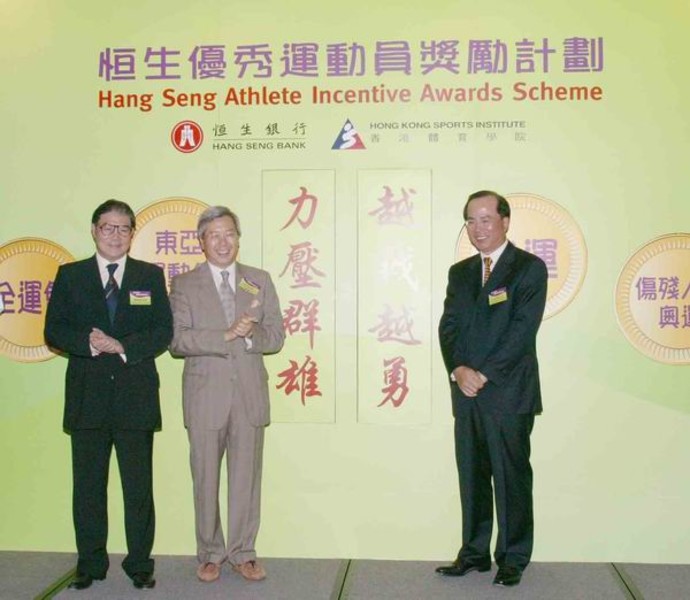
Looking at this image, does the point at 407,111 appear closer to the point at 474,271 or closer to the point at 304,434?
the point at 474,271

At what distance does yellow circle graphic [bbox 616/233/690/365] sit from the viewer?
179 inches

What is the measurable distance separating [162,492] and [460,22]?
289cm

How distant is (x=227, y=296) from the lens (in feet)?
14.4

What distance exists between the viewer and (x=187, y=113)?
4742mm

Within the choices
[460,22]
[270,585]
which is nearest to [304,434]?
[270,585]

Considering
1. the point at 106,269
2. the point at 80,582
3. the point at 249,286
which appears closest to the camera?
the point at 80,582

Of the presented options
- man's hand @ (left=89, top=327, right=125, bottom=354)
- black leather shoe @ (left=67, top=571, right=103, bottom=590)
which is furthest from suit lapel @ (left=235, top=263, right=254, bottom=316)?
black leather shoe @ (left=67, top=571, right=103, bottom=590)

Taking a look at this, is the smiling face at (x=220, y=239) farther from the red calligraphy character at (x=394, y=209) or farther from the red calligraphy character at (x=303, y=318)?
the red calligraphy character at (x=394, y=209)

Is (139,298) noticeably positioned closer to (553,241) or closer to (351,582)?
(351,582)

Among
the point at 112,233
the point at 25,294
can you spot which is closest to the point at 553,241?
the point at 112,233

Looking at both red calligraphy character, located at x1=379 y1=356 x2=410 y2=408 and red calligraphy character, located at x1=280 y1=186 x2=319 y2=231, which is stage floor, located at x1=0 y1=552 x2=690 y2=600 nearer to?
red calligraphy character, located at x1=379 y1=356 x2=410 y2=408

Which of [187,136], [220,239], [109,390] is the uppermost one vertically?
[187,136]

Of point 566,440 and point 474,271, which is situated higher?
point 474,271

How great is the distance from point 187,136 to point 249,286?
93 centimetres
